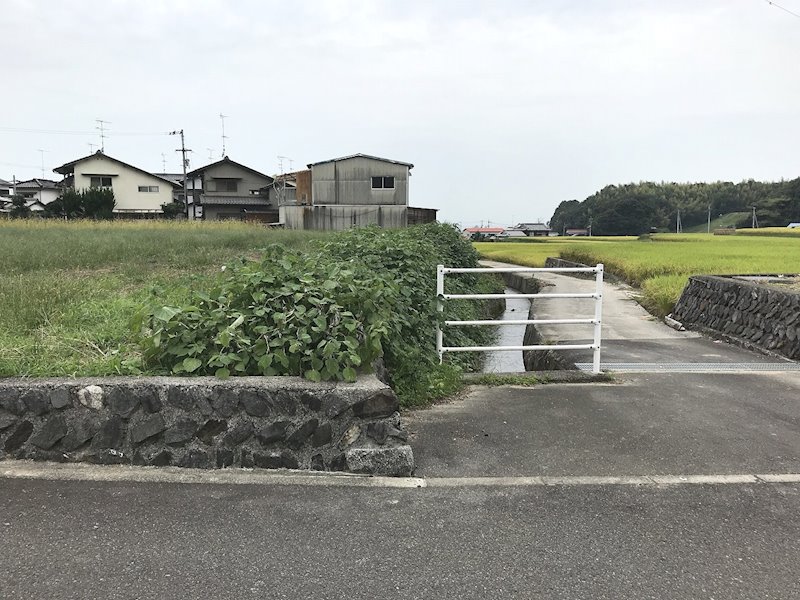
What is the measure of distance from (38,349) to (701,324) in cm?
892

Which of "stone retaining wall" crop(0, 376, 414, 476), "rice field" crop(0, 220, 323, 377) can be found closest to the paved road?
"stone retaining wall" crop(0, 376, 414, 476)

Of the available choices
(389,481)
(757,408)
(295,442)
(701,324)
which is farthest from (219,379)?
(701,324)

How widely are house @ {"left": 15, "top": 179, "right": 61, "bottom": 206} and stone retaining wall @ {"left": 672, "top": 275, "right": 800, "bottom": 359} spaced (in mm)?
51237

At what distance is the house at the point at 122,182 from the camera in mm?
44219

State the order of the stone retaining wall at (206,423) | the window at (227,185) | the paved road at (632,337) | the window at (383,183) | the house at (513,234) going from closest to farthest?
the stone retaining wall at (206,423) → the paved road at (632,337) → the window at (383,183) → the window at (227,185) → the house at (513,234)

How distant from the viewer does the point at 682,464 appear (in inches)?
138

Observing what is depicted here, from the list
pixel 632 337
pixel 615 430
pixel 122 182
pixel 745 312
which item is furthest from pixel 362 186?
pixel 615 430

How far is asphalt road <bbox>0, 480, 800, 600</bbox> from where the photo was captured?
228cm

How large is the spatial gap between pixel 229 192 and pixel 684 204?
64435mm

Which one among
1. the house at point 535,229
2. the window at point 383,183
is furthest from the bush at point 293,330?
the house at point 535,229

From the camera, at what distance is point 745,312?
26.0 feet

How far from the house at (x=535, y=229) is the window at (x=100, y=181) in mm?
69556

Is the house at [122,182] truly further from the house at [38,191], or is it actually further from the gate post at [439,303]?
the gate post at [439,303]

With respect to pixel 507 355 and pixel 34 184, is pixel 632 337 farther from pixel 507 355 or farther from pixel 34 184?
pixel 34 184
